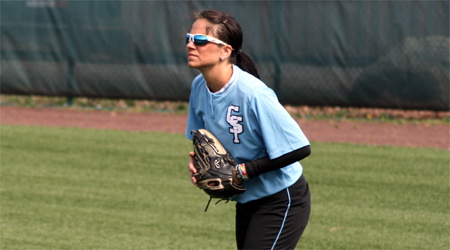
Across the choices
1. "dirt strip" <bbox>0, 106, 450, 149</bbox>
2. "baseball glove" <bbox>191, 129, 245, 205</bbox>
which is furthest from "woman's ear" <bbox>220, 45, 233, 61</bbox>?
"dirt strip" <bbox>0, 106, 450, 149</bbox>

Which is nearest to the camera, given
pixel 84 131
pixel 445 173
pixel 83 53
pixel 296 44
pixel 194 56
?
pixel 194 56

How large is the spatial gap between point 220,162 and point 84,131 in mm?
7385

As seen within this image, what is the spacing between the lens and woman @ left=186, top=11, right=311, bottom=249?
153 inches

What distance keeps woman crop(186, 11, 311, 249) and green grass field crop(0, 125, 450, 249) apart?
2.31 m

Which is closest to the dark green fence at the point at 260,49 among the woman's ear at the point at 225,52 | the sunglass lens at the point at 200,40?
the woman's ear at the point at 225,52

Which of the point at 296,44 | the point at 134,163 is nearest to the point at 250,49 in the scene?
the point at 296,44

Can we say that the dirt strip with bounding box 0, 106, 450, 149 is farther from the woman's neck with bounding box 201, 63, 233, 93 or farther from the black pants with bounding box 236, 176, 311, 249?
the woman's neck with bounding box 201, 63, 233, 93

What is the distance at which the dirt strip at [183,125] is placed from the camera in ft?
34.6

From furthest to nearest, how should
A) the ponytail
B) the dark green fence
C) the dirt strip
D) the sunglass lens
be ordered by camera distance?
the dark green fence < the dirt strip < the ponytail < the sunglass lens

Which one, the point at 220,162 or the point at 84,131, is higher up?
the point at 220,162

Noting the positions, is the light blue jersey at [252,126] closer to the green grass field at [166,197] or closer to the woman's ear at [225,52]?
the woman's ear at [225,52]

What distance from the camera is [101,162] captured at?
9273mm

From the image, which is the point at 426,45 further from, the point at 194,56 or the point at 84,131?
the point at 194,56

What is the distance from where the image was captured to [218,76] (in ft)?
13.1
